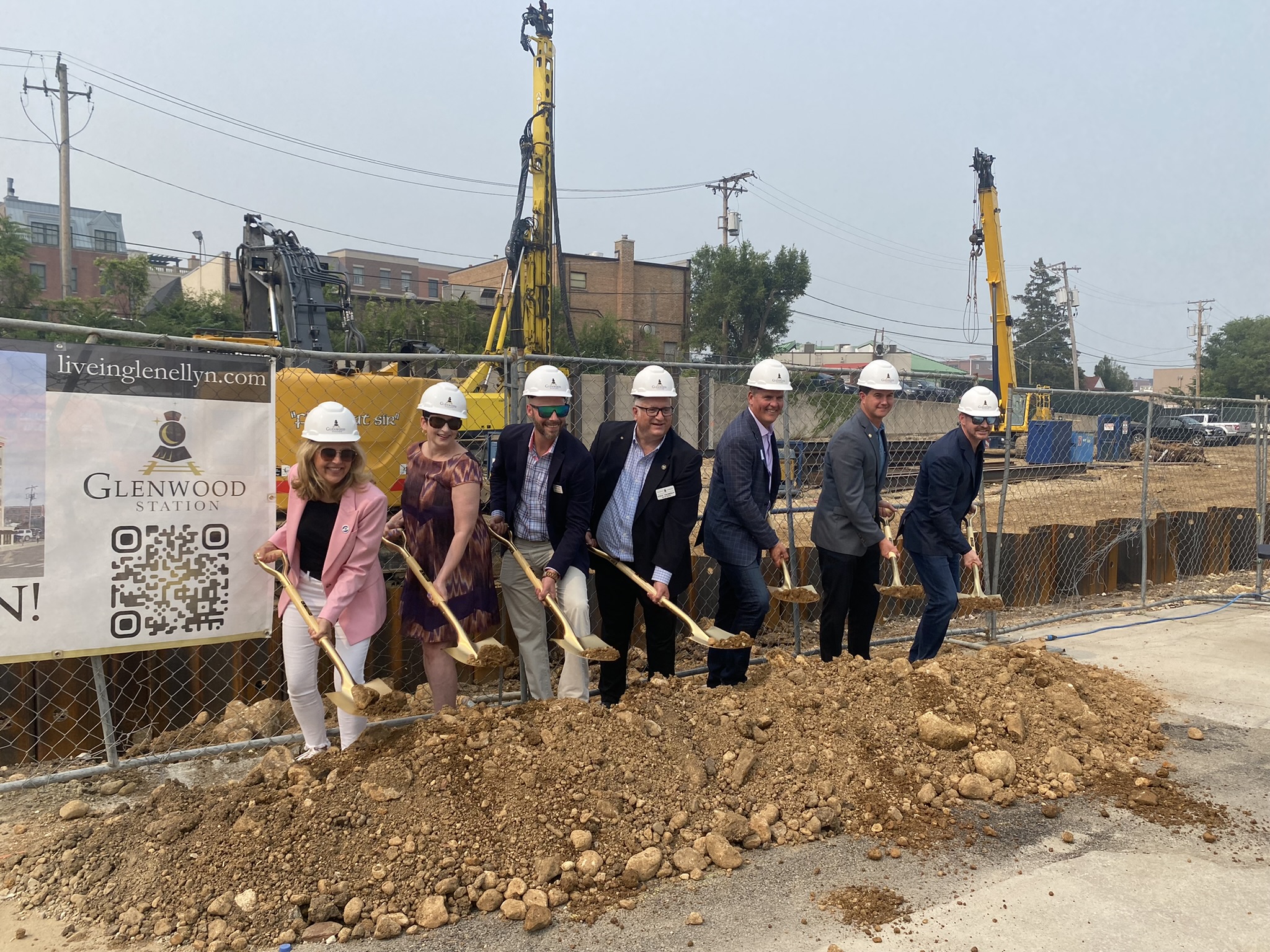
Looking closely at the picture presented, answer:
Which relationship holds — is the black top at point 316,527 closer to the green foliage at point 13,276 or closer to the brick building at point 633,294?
the green foliage at point 13,276

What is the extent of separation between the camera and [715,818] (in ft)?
11.5

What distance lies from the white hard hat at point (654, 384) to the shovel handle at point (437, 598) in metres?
1.36

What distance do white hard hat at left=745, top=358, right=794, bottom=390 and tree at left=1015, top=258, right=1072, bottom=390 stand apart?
6905cm

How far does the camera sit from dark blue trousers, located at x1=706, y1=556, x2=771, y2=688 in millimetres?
4785

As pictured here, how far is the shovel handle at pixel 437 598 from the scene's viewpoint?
3.90 m

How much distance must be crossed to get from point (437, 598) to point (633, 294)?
47598mm

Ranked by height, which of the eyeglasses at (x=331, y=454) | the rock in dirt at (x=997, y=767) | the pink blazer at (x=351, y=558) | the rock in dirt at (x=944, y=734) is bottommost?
the rock in dirt at (x=997, y=767)


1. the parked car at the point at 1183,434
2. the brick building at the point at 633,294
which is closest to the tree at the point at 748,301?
the brick building at the point at 633,294

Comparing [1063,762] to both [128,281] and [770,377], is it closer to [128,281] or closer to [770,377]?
[770,377]

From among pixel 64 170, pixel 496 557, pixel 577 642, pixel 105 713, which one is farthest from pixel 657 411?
pixel 64 170

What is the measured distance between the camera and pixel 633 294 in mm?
50281

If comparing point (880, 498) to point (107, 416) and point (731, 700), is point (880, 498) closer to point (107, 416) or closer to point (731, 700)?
point (731, 700)

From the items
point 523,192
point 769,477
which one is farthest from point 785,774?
point 523,192

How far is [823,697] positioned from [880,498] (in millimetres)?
1449
